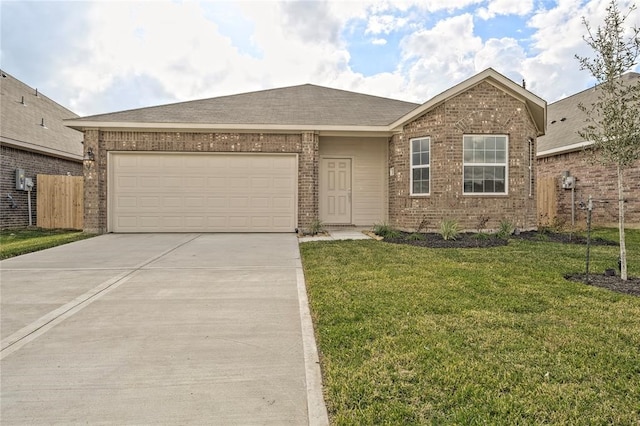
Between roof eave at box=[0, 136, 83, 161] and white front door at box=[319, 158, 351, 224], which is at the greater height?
roof eave at box=[0, 136, 83, 161]

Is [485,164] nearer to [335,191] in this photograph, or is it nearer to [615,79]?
[335,191]

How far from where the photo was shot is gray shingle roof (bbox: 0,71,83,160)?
13.0 metres

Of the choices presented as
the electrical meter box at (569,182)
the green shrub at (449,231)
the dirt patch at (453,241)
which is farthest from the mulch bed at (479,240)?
the electrical meter box at (569,182)

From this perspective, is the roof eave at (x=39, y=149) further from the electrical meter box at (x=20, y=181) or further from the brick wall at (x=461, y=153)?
the brick wall at (x=461, y=153)

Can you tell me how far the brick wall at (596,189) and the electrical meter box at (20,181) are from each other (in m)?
17.9

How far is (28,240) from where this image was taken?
9.79m

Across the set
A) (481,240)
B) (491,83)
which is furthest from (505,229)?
(491,83)

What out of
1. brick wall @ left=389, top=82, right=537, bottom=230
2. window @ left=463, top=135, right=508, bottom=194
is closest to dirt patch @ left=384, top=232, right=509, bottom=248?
brick wall @ left=389, top=82, right=537, bottom=230

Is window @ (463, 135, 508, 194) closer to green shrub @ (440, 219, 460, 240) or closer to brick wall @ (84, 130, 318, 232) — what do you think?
green shrub @ (440, 219, 460, 240)

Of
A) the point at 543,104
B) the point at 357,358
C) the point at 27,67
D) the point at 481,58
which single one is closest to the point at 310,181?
the point at 543,104

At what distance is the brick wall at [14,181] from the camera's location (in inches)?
486

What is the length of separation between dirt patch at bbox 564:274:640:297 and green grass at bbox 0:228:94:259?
9.80 m

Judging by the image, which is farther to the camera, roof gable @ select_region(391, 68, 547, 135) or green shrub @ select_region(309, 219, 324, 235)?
green shrub @ select_region(309, 219, 324, 235)

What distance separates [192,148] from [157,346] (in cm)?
889
